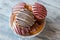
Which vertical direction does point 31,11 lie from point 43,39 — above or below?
above

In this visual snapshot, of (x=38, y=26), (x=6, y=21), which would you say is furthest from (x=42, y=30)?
(x=6, y=21)

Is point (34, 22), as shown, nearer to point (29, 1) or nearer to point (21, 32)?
point (21, 32)

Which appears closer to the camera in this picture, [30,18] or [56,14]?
[30,18]

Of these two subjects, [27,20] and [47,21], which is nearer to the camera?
[27,20]

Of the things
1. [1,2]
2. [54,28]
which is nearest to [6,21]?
[1,2]
